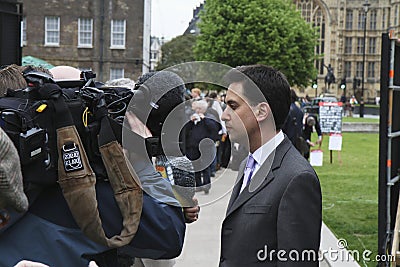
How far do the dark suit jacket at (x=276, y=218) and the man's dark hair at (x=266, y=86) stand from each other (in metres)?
0.26

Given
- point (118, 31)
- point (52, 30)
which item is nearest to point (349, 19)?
point (118, 31)

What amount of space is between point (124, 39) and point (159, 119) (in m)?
35.0

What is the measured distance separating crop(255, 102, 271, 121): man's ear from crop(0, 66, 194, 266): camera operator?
0.69m

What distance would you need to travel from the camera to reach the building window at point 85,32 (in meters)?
37.3

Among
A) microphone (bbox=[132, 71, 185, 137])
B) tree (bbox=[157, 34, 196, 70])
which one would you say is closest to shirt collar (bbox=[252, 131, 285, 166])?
microphone (bbox=[132, 71, 185, 137])

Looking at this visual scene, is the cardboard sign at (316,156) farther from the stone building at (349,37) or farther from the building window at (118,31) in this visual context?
the stone building at (349,37)

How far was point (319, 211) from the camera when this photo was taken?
3.13 metres

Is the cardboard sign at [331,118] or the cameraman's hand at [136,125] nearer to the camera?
the cameraman's hand at [136,125]

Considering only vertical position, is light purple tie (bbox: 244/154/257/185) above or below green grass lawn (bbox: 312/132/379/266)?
above

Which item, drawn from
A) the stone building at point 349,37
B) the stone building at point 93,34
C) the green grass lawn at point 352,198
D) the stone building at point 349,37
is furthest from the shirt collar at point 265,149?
the stone building at point 349,37

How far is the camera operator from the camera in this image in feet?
7.97

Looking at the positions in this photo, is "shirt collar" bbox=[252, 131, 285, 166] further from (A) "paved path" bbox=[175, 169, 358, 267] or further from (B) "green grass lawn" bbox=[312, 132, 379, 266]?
(B) "green grass lawn" bbox=[312, 132, 379, 266]

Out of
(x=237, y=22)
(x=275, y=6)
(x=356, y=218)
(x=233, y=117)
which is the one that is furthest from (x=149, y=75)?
(x=275, y=6)

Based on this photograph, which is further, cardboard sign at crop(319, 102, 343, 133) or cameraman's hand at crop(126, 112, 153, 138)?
cardboard sign at crop(319, 102, 343, 133)
